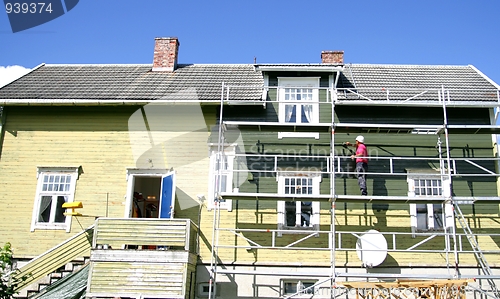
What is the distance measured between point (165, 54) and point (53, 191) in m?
6.03

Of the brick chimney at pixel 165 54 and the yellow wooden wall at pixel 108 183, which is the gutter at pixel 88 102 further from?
the brick chimney at pixel 165 54

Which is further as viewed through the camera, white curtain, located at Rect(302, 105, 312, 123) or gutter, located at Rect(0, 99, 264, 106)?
white curtain, located at Rect(302, 105, 312, 123)

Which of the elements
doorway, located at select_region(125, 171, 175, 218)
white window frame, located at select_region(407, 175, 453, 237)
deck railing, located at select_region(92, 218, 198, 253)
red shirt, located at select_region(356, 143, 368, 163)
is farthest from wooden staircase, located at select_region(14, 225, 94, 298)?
white window frame, located at select_region(407, 175, 453, 237)

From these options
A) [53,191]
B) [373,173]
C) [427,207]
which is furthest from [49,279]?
[427,207]

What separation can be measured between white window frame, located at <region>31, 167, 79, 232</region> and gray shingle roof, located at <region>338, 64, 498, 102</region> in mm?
8731

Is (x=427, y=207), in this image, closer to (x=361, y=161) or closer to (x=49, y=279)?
(x=361, y=161)

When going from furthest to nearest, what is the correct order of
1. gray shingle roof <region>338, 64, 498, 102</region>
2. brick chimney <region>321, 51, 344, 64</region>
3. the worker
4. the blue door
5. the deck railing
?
brick chimney <region>321, 51, 344, 64</region> → gray shingle roof <region>338, 64, 498, 102</region> → the blue door → the worker → the deck railing

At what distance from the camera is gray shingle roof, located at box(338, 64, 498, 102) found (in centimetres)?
1561

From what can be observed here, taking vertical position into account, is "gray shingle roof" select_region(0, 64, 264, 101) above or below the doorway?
above

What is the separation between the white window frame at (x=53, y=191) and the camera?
1512 centimetres

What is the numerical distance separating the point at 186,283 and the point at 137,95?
20.0ft

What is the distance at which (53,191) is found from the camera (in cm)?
1545

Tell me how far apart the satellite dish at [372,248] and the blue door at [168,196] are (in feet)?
17.6

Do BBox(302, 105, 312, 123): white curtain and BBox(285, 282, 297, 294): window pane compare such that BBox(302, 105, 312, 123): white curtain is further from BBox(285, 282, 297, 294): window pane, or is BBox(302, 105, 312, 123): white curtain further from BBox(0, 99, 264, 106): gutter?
BBox(285, 282, 297, 294): window pane
